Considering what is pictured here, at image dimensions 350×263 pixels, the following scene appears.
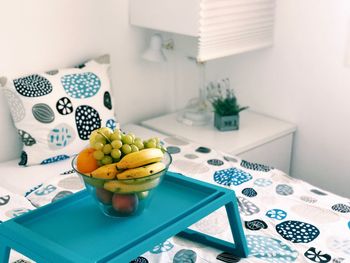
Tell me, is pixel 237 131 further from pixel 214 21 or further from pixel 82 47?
pixel 82 47

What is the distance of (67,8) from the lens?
233 centimetres

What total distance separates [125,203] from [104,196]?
6cm

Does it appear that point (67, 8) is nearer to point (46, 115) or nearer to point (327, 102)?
point (46, 115)

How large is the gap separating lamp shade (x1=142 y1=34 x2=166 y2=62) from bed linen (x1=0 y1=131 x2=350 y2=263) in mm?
539

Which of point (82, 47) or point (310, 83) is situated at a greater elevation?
point (82, 47)

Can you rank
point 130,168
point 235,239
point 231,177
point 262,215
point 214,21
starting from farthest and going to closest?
point 214,21 < point 231,177 < point 262,215 < point 235,239 < point 130,168

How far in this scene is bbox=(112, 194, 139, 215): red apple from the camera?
4.48 ft

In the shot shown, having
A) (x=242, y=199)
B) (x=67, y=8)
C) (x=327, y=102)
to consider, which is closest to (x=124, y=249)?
(x=242, y=199)

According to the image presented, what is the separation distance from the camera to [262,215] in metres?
1.82

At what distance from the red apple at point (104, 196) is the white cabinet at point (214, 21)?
1123 mm

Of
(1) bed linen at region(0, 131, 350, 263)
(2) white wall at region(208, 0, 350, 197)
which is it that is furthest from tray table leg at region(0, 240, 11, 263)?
(2) white wall at region(208, 0, 350, 197)

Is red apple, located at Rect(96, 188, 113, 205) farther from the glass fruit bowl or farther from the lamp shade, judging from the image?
the lamp shade

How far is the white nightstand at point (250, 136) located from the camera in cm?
246

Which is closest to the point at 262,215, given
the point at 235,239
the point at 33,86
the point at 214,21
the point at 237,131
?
the point at 235,239
